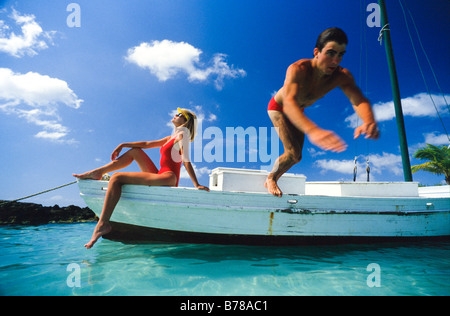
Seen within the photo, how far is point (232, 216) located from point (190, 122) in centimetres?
177

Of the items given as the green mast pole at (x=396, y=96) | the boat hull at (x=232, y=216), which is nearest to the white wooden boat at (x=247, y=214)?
the boat hull at (x=232, y=216)

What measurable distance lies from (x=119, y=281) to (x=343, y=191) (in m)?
5.12

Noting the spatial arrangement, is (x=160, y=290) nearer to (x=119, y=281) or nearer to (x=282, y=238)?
(x=119, y=281)

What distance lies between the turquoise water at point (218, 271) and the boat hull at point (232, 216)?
207 mm

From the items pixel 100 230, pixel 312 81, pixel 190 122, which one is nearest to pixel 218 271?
pixel 100 230

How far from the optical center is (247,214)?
3.64 metres

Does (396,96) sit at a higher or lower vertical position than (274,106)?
higher

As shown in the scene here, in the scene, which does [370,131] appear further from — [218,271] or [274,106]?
[218,271]

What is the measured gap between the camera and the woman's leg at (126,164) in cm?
354

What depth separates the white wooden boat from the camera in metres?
3.49

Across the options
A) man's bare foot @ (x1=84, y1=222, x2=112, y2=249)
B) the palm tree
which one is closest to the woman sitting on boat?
man's bare foot @ (x1=84, y1=222, x2=112, y2=249)

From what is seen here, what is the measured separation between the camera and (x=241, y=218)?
364 centimetres

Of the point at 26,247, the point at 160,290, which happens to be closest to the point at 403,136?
the point at 160,290

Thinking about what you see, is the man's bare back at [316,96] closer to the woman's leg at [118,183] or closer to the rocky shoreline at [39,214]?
the woman's leg at [118,183]
